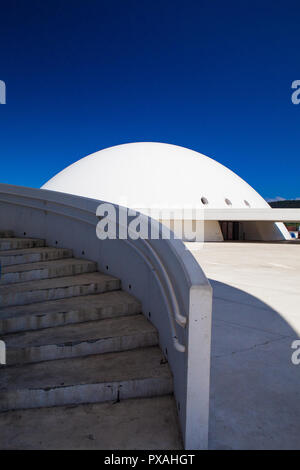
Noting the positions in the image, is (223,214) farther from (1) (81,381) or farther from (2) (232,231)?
(1) (81,381)

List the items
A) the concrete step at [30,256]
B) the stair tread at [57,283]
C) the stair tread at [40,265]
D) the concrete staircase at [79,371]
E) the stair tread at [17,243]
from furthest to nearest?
the stair tread at [17,243] < the concrete step at [30,256] < the stair tread at [40,265] < the stair tread at [57,283] < the concrete staircase at [79,371]

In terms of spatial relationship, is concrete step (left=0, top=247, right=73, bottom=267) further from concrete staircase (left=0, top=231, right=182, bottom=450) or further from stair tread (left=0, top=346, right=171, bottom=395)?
stair tread (left=0, top=346, right=171, bottom=395)

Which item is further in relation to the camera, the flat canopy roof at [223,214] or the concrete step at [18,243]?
the flat canopy roof at [223,214]

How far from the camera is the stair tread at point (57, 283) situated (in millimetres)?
4294

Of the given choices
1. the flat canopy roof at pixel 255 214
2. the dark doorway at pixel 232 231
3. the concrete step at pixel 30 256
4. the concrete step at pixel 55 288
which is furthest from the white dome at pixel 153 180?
the concrete step at pixel 55 288

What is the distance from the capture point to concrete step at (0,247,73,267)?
5.21 meters

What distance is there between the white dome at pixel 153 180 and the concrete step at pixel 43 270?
19863mm

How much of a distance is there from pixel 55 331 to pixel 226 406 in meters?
1.89

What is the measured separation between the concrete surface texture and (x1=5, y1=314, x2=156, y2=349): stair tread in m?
0.91

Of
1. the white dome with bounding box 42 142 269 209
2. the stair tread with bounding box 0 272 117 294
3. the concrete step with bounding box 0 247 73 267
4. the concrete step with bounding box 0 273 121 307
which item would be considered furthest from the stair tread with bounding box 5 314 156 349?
the white dome with bounding box 42 142 269 209

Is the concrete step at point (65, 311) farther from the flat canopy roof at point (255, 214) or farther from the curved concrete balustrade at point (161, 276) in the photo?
the flat canopy roof at point (255, 214)

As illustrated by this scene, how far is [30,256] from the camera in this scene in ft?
18.1

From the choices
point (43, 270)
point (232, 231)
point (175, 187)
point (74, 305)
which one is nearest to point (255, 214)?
point (175, 187)

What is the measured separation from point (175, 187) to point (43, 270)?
22561 mm
